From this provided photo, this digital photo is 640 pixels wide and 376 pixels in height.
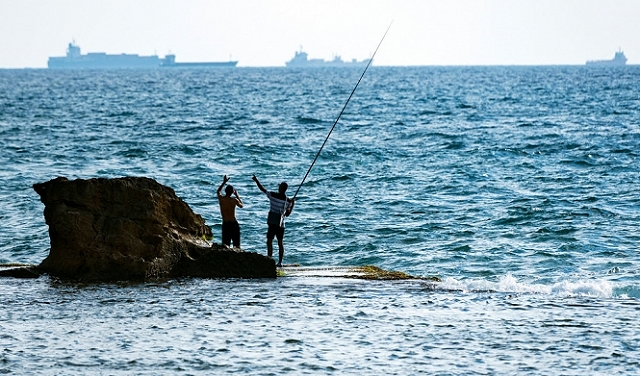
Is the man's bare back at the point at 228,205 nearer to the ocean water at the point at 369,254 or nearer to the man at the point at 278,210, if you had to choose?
the man at the point at 278,210

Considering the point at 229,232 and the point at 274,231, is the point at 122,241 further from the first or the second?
the point at 274,231

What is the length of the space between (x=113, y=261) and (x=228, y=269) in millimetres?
1642

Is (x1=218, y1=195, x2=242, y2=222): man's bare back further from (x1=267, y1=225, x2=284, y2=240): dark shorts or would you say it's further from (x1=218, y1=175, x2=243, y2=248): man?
(x1=267, y1=225, x2=284, y2=240): dark shorts

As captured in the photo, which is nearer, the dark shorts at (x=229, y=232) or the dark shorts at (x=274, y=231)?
the dark shorts at (x=229, y=232)

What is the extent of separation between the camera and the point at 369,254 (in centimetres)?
2045

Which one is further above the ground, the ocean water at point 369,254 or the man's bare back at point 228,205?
the man's bare back at point 228,205

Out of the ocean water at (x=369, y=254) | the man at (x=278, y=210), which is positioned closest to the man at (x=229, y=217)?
the man at (x=278, y=210)

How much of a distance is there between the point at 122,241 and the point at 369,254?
6.70 metres

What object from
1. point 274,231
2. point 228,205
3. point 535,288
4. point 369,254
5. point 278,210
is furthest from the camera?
point 369,254

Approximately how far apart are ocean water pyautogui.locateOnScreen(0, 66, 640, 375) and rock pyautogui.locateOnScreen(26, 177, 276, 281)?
36 cm

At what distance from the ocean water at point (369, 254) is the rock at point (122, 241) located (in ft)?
1.19

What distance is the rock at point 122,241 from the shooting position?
14.9m

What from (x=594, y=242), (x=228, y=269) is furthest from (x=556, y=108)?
(x=228, y=269)

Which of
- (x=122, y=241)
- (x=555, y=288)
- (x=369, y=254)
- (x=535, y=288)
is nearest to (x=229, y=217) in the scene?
(x=122, y=241)
